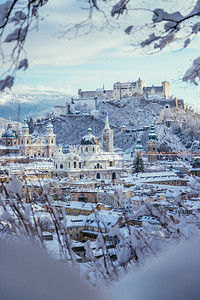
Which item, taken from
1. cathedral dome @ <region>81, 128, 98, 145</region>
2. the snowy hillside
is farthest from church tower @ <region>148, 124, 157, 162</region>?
cathedral dome @ <region>81, 128, 98, 145</region>

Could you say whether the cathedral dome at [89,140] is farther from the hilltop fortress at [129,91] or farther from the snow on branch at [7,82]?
the snow on branch at [7,82]

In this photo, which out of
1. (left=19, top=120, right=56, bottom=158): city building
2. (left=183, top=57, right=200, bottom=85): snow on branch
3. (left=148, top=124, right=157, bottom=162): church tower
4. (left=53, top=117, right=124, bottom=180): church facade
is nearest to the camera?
(left=183, top=57, right=200, bottom=85): snow on branch

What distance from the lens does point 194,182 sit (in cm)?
187

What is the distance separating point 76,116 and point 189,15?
1441 inches

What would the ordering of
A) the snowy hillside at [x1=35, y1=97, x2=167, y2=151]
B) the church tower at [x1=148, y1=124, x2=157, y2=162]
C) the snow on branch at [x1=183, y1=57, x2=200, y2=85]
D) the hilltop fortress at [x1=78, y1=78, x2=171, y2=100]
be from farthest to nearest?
the hilltop fortress at [x1=78, y1=78, x2=171, y2=100] < the snowy hillside at [x1=35, y1=97, x2=167, y2=151] < the church tower at [x1=148, y1=124, x2=157, y2=162] < the snow on branch at [x1=183, y1=57, x2=200, y2=85]

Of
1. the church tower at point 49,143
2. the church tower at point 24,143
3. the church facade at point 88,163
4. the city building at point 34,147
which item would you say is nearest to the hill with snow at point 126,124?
the church tower at point 49,143

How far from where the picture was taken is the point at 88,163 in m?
23.9

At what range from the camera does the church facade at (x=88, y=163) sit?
73.5 feet

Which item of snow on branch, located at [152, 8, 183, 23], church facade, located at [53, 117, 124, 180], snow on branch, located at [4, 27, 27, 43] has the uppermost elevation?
snow on branch, located at [152, 8, 183, 23]

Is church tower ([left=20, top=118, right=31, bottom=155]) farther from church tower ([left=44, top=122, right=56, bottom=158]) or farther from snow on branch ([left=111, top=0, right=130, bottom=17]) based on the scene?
snow on branch ([left=111, top=0, right=130, bottom=17])

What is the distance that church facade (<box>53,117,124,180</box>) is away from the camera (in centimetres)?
2241

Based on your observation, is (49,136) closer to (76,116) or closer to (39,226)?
(76,116)

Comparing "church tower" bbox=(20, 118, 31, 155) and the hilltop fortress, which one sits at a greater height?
the hilltop fortress

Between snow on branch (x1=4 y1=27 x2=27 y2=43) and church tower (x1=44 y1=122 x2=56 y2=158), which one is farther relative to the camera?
church tower (x1=44 y1=122 x2=56 y2=158)
